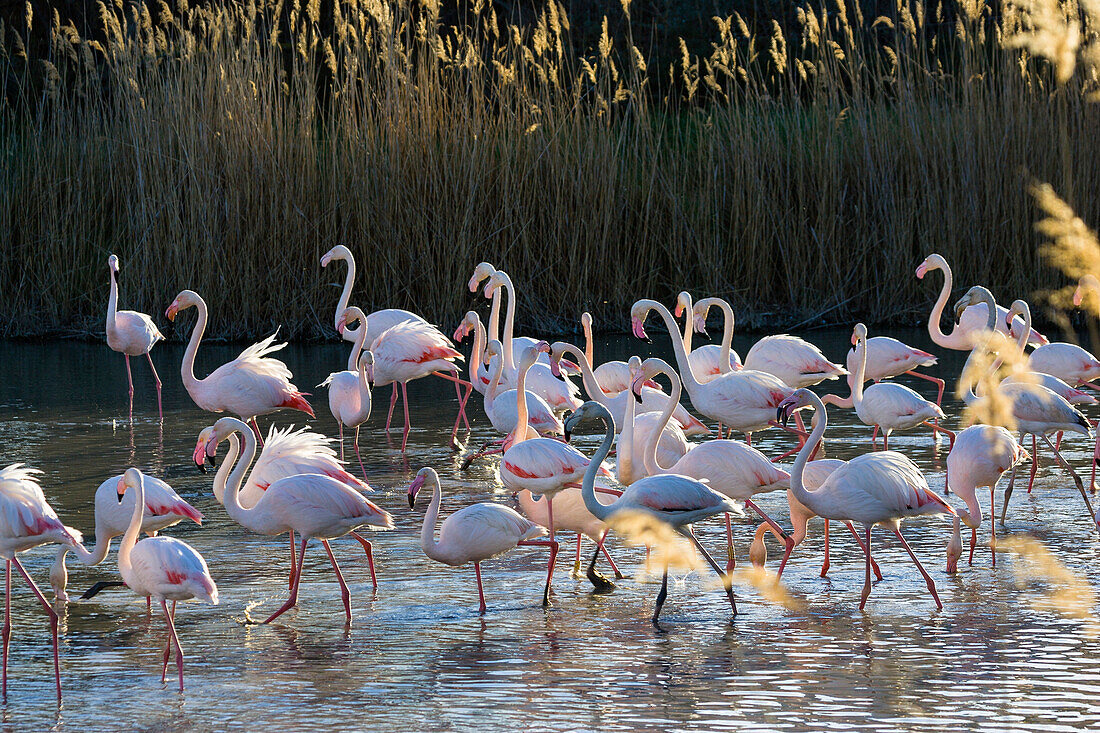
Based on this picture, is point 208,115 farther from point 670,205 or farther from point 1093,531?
point 1093,531

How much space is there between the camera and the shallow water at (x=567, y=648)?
3.77 metres

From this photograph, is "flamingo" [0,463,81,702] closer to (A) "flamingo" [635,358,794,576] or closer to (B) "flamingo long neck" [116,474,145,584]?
(B) "flamingo long neck" [116,474,145,584]

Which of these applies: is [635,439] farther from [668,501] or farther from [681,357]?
[681,357]

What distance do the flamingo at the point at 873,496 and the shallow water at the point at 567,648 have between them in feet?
1.05

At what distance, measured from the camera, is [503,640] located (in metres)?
4.56

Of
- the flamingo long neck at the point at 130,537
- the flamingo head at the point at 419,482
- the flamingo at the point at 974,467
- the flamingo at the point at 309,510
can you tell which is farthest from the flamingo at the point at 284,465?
the flamingo at the point at 974,467

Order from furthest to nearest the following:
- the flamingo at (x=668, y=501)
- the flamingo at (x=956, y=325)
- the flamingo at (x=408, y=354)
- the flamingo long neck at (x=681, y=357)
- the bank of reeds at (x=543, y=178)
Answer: the bank of reeds at (x=543, y=178) → the flamingo at (x=956, y=325) → the flamingo at (x=408, y=354) → the flamingo long neck at (x=681, y=357) → the flamingo at (x=668, y=501)

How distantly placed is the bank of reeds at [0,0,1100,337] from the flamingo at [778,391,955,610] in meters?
7.73

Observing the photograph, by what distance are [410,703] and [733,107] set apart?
9783mm

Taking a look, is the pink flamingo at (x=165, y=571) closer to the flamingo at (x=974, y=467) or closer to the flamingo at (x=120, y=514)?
the flamingo at (x=120, y=514)

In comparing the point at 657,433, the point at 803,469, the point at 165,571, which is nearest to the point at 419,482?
the point at 165,571

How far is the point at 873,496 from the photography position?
190 inches

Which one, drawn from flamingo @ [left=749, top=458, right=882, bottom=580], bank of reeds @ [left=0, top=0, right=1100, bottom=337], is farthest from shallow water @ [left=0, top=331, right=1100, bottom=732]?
bank of reeds @ [left=0, top=0, right=1100, bottom=337]

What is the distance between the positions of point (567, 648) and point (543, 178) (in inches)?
341
